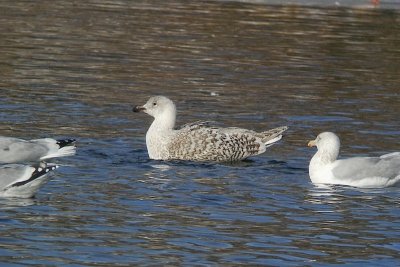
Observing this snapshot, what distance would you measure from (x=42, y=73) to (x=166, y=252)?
42.2 ft

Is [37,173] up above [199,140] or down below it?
below

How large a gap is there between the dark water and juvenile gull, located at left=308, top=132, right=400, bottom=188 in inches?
12.2

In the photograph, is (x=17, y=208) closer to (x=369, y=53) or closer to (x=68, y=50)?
(x=68, y=50)

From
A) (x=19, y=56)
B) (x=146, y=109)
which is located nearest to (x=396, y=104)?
(x=146, y=109)

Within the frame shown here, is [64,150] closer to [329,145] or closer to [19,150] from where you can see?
[19,150]

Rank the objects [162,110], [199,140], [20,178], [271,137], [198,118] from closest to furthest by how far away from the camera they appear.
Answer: [20,178], [199,140], [271,137], [162,110], [198,118]

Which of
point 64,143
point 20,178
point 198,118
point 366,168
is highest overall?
point 198,118

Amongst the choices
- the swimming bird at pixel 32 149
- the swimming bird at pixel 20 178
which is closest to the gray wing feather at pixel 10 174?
the swimming bird at pixel 20 178

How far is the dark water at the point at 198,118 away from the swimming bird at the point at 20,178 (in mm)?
210

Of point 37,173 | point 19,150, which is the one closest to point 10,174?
point 37,173

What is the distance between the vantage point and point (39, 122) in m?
18.6

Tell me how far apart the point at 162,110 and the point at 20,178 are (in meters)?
4.17

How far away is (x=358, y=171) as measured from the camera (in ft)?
50.9

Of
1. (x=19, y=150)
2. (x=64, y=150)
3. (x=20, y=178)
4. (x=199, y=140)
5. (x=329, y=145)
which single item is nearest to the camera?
(x=20, y=178)
